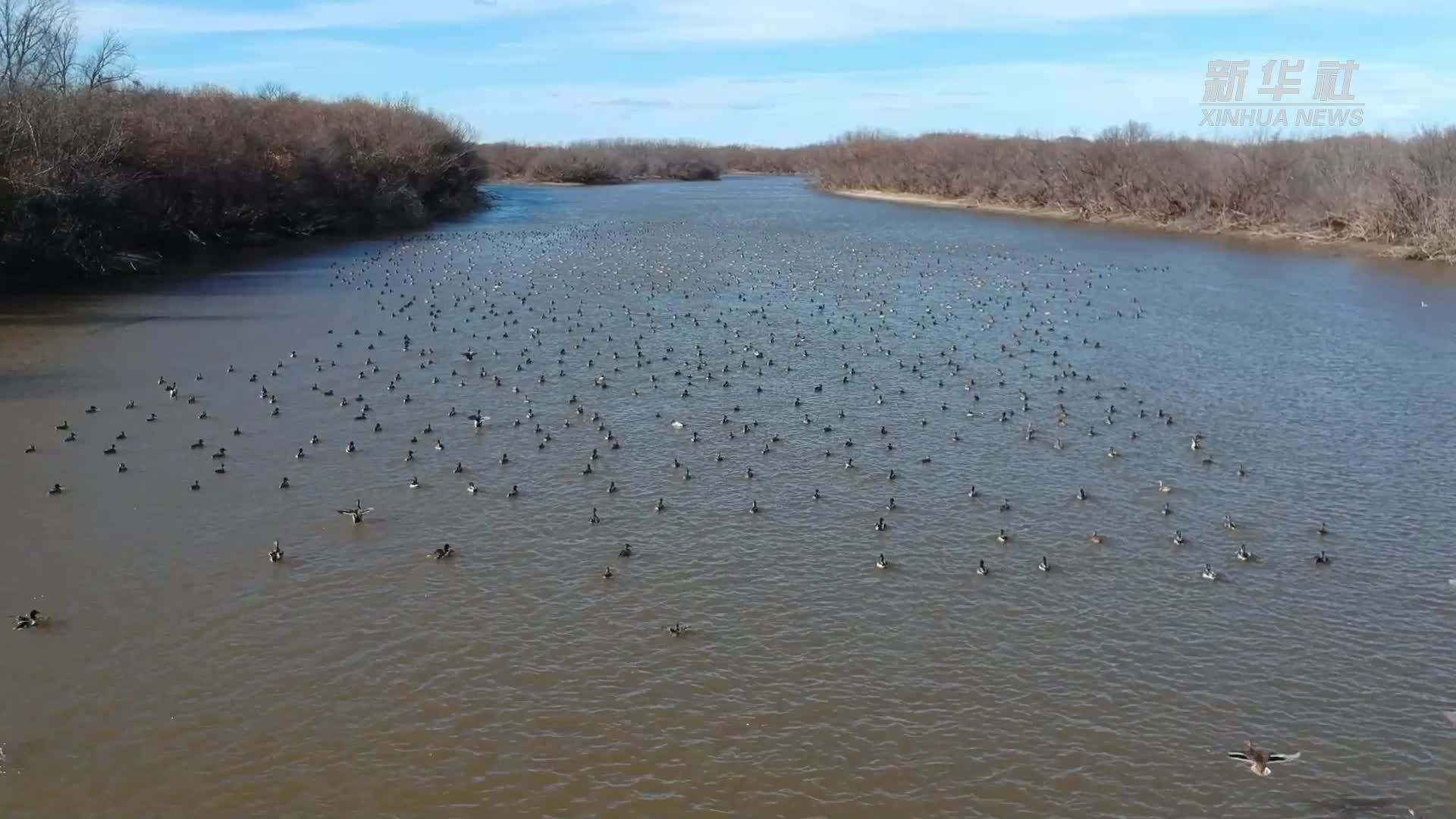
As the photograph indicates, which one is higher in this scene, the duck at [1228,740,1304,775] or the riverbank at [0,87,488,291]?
the riverbank at [0,87,488,291]

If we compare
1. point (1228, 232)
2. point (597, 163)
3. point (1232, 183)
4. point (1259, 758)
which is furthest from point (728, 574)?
point (597, 163)

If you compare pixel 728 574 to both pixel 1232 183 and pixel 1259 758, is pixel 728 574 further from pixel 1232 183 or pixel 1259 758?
pixel 1232 183

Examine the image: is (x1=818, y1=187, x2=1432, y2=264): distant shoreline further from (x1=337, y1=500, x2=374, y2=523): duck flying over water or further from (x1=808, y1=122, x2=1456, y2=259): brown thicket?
(x1=337, y1=500, x2=374, y2=523): duck flying over water

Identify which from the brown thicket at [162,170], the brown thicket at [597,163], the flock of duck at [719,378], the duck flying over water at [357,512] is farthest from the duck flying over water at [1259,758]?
the brown thicket at [597,163]

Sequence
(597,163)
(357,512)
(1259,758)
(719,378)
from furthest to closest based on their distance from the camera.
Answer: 1. (597,163)
2. (719,378)
3. (357,512)
4. (1259,758)

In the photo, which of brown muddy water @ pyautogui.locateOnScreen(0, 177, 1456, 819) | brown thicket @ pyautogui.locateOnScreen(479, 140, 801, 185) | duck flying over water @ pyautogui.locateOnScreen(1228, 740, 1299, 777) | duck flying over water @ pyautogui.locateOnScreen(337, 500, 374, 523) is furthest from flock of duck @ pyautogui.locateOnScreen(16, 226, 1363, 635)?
brown thicket @ pyautogui.locateOnScreen(479, 140, 801, 185)

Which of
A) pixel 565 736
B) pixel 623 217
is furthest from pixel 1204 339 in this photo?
pixel 623 217

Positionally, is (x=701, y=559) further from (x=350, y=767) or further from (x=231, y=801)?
(x=231, y=801)
